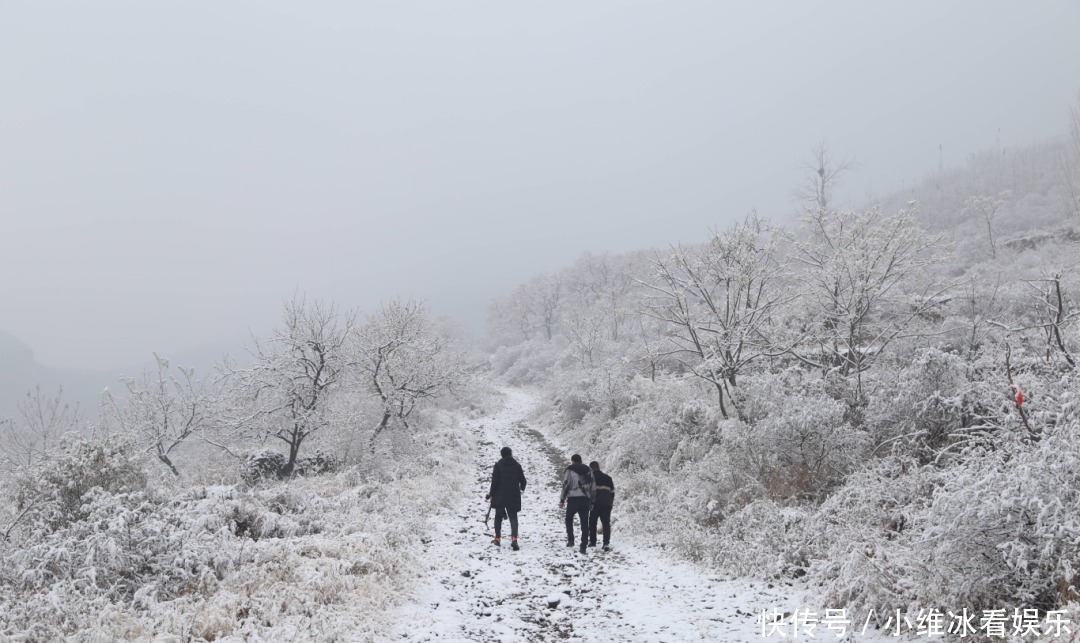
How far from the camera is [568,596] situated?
792 centimetres

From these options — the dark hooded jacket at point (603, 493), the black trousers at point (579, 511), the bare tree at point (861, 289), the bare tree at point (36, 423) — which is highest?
the bare tree at point (861, 289)

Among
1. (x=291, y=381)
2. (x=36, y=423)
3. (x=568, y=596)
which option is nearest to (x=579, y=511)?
(x=568, y=596)

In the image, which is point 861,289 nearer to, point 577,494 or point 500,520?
point 577,494

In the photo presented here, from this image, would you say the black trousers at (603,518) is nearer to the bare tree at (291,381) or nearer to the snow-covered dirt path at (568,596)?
the snow-covered dirt path at (568,596)

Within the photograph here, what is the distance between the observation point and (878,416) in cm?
1083

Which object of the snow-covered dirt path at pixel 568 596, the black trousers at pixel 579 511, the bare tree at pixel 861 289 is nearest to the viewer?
the snow-covered dirt path at pixel 568 596

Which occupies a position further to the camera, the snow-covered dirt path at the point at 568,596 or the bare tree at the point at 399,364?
the bare tree at the point at 399,364

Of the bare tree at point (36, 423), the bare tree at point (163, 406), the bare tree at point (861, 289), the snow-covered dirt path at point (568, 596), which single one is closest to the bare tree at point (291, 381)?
the bare tree at point (163, 406)

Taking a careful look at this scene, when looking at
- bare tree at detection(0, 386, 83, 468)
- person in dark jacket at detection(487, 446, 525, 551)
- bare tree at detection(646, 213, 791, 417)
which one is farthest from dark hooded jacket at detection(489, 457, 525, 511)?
bare tree at detection(0, 386, 83, 468)

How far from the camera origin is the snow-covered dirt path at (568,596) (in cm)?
651

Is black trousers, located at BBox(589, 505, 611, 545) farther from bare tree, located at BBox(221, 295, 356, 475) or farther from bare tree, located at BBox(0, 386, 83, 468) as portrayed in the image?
bare tree, located at BBox(0, 386, 83, 468)

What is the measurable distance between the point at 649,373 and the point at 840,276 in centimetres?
1206

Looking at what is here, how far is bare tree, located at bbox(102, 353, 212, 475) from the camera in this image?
16172 millimetres

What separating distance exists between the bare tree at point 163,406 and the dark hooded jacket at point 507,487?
11321 mm
